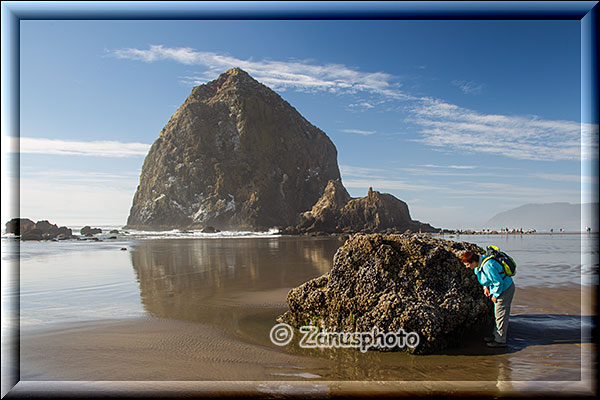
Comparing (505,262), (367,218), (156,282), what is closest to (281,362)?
(505,262)

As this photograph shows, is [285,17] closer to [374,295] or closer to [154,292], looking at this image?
[374,295]

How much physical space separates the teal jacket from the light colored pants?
0.06 meters

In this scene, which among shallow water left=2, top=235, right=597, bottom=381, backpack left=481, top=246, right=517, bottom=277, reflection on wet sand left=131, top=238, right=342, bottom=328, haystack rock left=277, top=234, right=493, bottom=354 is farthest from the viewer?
reflection on wet sand left=131, top=238, right=342, bottom=328

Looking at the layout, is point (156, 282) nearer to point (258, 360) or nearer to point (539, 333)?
point (258, 360)

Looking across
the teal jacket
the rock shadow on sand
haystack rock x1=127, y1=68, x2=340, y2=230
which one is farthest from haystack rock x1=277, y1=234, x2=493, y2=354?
haystack rock x1=127, y1=68, x2=340, y2=230

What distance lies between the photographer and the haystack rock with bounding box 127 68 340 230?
82.8 meters

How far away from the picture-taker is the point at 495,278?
15.8 ft

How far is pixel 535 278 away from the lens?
10.0 m

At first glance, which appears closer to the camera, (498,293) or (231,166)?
(498,293)

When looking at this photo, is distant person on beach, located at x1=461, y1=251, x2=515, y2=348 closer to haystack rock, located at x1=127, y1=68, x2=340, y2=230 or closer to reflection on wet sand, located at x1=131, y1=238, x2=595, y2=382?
reflection on wet sand, located at x1=131, y1=238, x2=595, y2=382

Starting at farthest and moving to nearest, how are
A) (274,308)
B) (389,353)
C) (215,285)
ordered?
(215,285) < (274,308) < (389,353)

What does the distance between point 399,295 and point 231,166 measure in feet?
276

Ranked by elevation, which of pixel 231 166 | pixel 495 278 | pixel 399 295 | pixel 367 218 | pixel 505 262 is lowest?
pixel 367 218

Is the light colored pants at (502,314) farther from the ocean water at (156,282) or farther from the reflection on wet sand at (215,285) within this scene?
the reflection on wet sand at (215,285)
